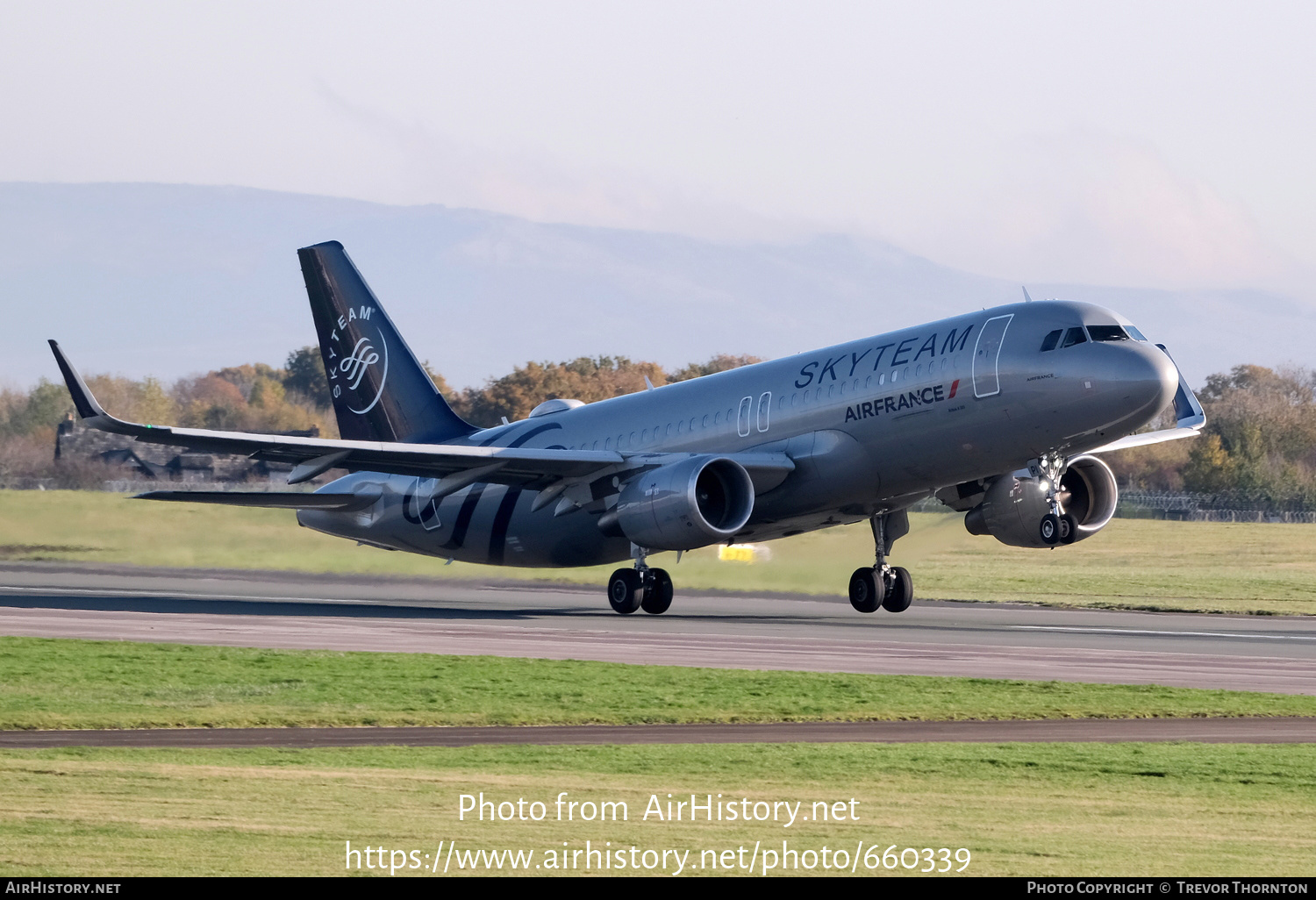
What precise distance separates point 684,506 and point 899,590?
7.23 meters

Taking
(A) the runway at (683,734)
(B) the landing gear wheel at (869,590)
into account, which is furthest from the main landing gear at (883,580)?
(A) the runway at (683,734)

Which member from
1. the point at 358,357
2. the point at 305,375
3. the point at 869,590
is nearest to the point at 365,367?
the point at 358,357

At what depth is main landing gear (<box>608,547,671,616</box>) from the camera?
1394 inches

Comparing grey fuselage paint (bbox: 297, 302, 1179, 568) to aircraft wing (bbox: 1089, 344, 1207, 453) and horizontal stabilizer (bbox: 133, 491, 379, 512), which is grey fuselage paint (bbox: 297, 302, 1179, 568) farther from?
aircraft wing (bbox: 1089, 344, 1207, 453)

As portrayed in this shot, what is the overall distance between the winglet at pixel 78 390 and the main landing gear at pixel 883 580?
16307 mm

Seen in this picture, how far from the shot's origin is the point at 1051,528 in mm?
31859

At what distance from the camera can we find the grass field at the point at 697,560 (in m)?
38.8

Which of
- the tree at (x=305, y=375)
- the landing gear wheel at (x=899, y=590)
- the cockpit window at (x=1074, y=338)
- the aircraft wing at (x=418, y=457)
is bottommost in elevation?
the landing gear wheel at (x=899, y=590)

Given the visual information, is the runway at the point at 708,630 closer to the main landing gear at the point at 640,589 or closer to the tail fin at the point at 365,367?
the main landing gear at the point at 640,589

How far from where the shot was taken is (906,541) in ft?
124

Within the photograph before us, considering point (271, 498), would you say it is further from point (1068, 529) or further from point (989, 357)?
point (1068, 529)

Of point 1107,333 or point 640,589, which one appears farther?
point 640,589
